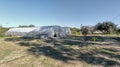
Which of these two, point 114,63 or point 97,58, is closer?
point 114,63

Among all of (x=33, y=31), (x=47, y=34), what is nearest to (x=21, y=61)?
(x=47, y=34)

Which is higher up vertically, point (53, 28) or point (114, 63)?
point (53, 28)

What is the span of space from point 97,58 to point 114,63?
1194 millimetres

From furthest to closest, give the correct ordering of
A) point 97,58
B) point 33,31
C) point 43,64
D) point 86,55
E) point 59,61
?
1. point 33,31
2. point 86,55
3. point 97,58
4. point 59,61
5. point 43,64

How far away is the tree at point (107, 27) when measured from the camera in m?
46.5

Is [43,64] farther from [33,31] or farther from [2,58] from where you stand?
[33,31]

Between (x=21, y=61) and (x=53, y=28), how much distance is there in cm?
2470

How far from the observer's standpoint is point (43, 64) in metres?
8.32

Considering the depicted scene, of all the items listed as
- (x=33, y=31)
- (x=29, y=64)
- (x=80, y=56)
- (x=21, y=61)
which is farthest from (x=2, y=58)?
(x=33, y=31)

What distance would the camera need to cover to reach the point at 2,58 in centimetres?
919

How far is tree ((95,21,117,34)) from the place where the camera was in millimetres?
46478

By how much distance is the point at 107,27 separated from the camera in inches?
1852

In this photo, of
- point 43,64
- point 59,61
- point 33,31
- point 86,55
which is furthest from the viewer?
point 33,31

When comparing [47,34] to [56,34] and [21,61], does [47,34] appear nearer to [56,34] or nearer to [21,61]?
[56,34]
